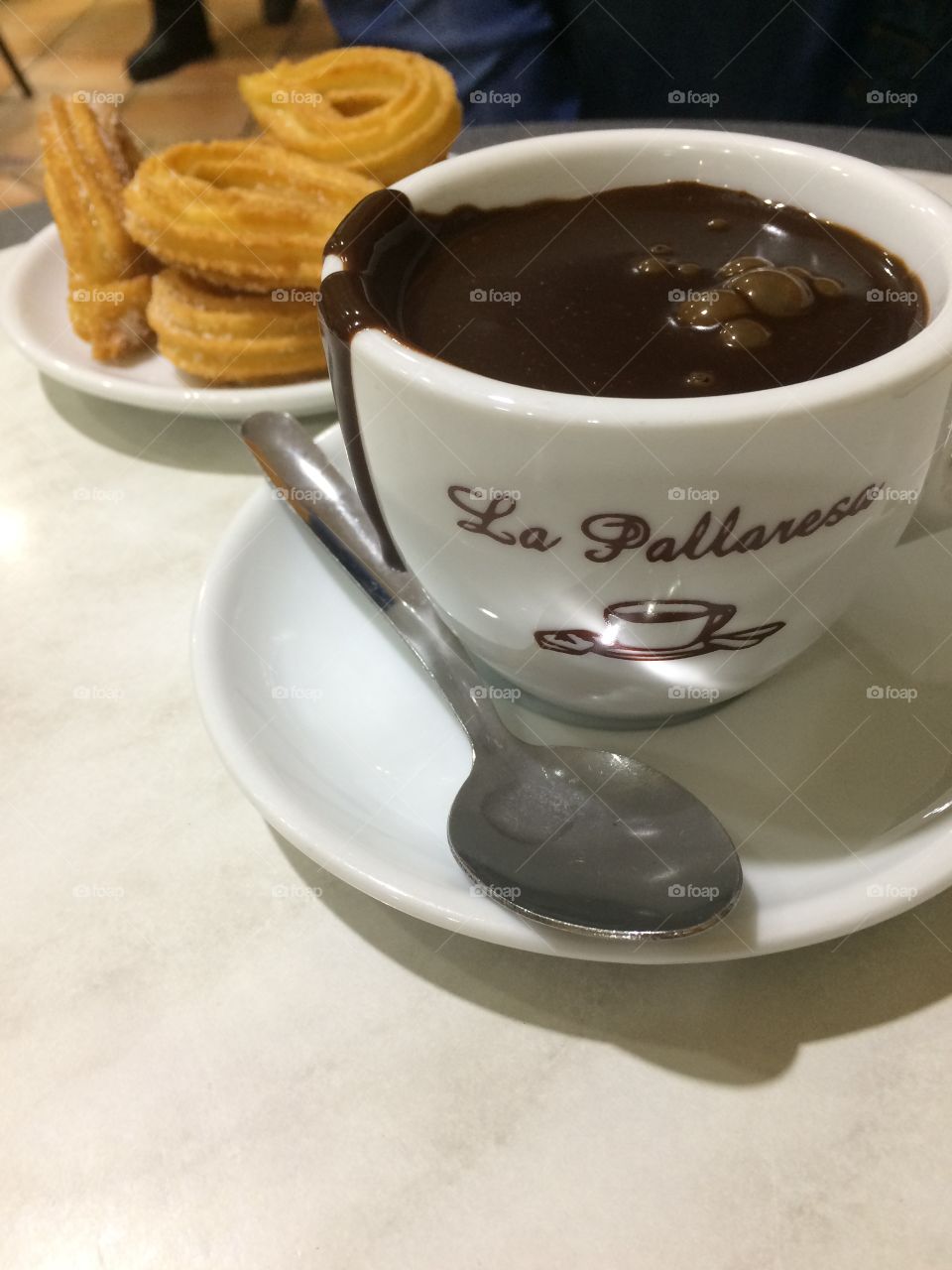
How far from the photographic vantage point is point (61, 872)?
25.6 inches

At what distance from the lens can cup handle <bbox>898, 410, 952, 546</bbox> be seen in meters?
0.57

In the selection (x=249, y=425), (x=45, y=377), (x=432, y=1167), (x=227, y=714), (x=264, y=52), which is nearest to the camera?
(x=432, y=1167)

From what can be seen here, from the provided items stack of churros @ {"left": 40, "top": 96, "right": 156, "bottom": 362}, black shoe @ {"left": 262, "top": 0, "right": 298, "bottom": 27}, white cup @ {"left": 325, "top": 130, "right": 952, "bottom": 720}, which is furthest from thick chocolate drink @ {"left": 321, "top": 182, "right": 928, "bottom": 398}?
black shoe @ {"left": 262, "top": 0, "right": 298, "bottom": 27}

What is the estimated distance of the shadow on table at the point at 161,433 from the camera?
104cm

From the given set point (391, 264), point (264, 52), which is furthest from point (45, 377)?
point (264, 52)

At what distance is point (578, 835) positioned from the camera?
0.55 meters

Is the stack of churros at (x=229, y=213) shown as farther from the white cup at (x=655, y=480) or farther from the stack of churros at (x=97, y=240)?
the white cup at (x=655, y=480)

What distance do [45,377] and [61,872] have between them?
73 cm

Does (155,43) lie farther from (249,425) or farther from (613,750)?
(613,750)

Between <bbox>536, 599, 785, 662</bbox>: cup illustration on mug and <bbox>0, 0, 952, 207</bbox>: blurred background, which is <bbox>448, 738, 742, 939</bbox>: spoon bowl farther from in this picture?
<bbox>0, 0, 952, 207</bbox>: blurred background

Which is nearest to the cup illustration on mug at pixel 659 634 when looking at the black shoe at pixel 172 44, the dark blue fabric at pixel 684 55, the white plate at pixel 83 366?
the white plate at pixel 83 366

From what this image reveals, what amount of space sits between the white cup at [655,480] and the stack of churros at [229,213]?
48 centimetres

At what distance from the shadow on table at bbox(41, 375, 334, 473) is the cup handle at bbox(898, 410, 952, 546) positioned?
64cm

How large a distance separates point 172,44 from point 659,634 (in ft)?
14.2
